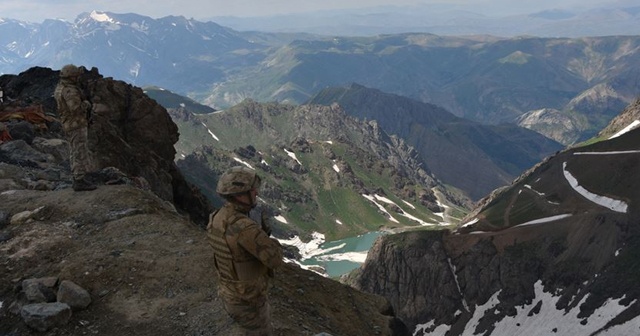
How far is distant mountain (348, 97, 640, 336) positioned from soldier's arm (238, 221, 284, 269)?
132987mm

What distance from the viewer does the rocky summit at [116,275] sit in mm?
15273

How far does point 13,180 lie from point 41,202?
22.7 ft

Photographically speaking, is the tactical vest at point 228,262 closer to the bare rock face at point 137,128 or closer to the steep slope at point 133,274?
the steep slope at point 133,274

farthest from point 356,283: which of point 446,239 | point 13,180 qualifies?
point 13,180

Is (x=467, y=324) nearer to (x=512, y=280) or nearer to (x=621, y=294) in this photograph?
(x=512, y=280)

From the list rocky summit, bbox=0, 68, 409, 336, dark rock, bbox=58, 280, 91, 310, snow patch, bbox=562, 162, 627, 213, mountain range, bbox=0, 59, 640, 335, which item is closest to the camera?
rocky summit, bbox=0, 68, 409, 336

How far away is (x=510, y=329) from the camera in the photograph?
138 meters

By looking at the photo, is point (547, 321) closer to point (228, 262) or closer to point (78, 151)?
point (78, 151)

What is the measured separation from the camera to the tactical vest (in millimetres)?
11742

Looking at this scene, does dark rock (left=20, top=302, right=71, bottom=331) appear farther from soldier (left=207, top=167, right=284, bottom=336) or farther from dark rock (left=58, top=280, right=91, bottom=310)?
soldier (left=207, top=167, right=284, bottom=336)

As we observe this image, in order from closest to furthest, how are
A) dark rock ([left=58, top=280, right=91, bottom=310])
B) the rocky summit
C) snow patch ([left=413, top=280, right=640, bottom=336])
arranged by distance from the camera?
1. the rocky summit
2. dark rock ([left=58, top=280, right=91, bottom=310])
3. snow patch ([left=413, top=280, right=640, bottom=336])

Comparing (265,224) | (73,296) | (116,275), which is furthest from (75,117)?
(265,224)

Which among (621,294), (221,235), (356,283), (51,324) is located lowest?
(356,283)

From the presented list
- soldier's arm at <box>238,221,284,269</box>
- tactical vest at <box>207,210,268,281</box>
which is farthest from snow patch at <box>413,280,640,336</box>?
soldier's arm at <box>238,221,284,269</box>
